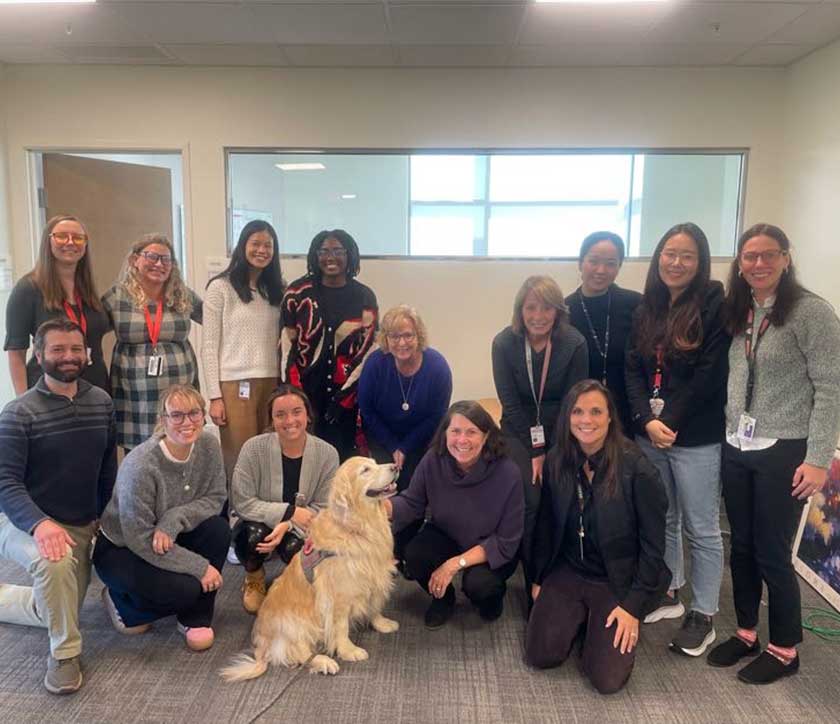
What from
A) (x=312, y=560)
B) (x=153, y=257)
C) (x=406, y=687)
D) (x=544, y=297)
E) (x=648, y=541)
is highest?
(x=153, y=257)

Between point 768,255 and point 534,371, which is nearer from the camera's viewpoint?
point 768,255

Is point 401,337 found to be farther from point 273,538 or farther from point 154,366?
point 154,366

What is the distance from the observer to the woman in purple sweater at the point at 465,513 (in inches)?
96.8

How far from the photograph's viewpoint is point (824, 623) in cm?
259

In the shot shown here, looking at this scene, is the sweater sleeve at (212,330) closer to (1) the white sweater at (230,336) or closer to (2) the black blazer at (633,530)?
(1) the white sweater at (230,336)

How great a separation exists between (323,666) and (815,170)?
4.03m

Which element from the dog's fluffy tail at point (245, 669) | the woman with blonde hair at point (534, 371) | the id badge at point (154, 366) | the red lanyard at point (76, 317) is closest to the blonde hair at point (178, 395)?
the id badge at point (154, 366)

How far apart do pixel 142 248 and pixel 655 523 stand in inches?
94.7

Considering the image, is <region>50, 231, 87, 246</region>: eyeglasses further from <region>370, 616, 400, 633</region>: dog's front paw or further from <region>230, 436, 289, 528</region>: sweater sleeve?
<region>370, 616, 400, 633</region>: dog's front paw

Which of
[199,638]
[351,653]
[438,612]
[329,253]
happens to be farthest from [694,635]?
[329,253]

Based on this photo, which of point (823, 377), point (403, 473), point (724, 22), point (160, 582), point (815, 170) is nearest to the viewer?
point (823, 377)

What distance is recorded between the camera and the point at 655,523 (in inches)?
87.1

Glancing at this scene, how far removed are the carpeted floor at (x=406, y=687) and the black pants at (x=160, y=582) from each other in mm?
114

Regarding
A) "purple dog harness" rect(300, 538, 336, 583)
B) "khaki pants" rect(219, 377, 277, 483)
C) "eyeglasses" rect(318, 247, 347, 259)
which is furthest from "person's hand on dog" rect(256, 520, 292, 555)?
"eyeglasses" rect(318, 247, 347, 259)
